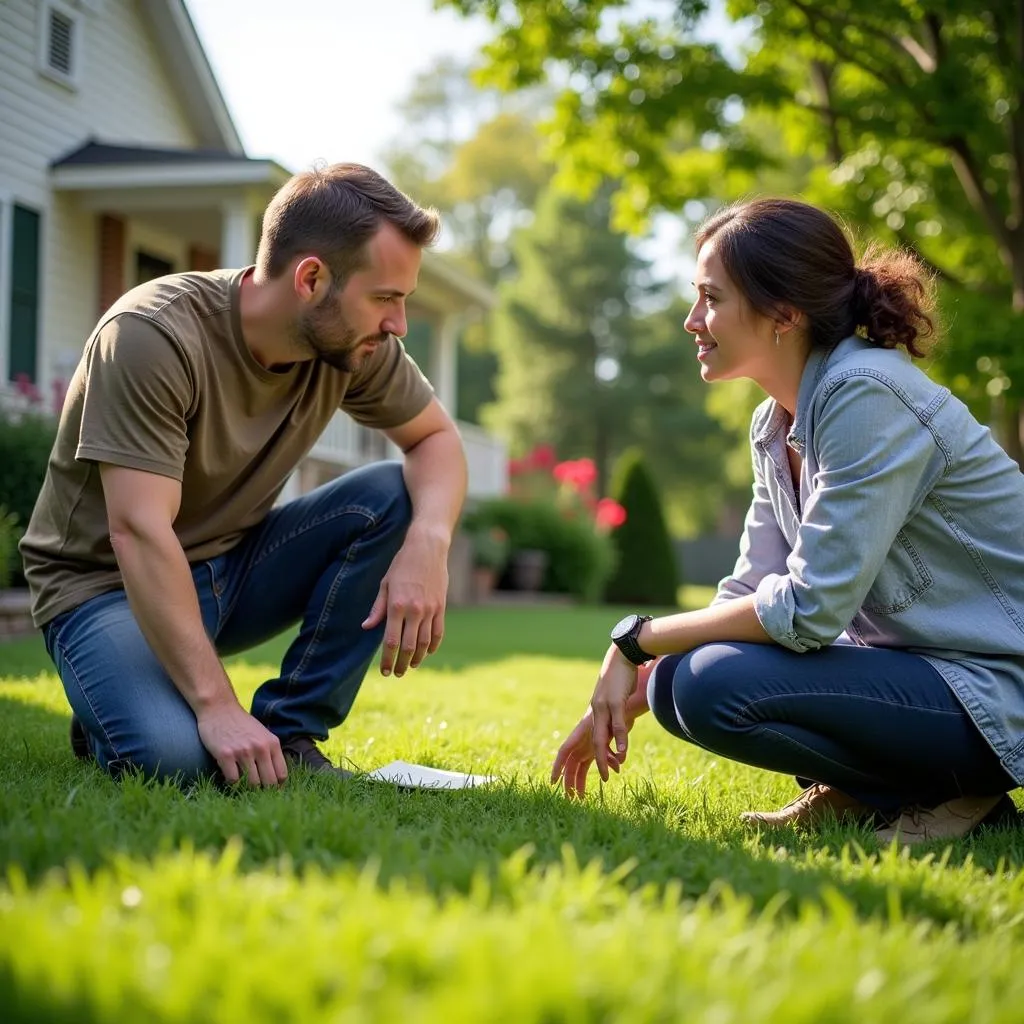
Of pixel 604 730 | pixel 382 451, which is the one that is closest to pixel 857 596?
pixel 604 730

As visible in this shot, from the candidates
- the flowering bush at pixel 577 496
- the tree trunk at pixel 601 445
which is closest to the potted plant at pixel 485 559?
the flowering bush at pixel 577 496

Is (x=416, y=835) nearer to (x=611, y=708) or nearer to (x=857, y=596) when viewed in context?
→ (x=611, y=708)

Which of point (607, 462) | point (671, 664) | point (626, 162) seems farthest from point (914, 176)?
point (607, 462)

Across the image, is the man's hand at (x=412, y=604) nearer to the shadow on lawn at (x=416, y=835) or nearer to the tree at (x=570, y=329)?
the shadow on lawn at (x=416, y=835)

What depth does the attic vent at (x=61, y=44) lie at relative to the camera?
1123 cm

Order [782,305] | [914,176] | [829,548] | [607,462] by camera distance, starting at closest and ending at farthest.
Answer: [829,548] < [782,305] < [914,176] < [607,462]

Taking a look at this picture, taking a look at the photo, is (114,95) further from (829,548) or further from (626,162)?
(829,548)

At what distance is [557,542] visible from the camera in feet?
53.4

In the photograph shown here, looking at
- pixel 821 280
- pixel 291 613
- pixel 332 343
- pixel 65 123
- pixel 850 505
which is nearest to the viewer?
pixel 850 505

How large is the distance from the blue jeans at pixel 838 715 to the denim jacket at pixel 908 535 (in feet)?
0.17

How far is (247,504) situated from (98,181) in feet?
29.5

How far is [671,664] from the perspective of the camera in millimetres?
2646

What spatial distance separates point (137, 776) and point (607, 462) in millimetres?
32362

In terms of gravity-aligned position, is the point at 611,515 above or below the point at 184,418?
below
